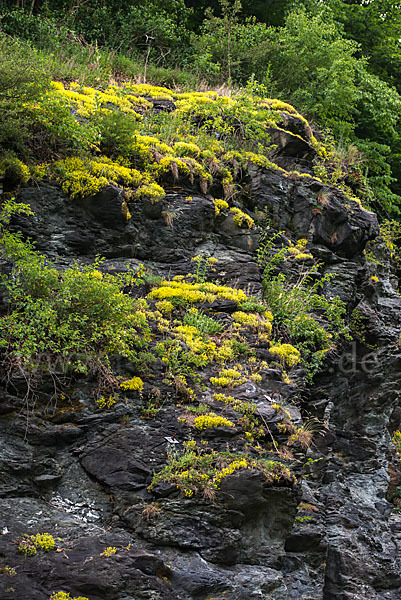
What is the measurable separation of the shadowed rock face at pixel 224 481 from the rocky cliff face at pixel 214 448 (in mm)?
19

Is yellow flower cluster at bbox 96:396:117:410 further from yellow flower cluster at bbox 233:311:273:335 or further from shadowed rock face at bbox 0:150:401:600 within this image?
yellow flower cluster at bbox 233:311:273:335

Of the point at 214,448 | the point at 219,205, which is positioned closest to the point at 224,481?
the point at 214,448

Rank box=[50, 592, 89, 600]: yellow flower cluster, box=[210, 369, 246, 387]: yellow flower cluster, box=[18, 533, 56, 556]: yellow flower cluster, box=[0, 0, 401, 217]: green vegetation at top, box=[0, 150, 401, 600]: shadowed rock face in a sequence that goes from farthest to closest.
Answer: box=[0, 0, 401, 217]: green vegetation at top
box=[210, 369, 246, 387]: yellow flower cluster
box=[0, 150, 401, 600]: shadowed rock face
box=[18, 533, 56, 556]: yellow flower cluster
box=[50, 592, 89, 600]: yellow flower cluster

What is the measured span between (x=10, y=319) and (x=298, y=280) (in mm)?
5997

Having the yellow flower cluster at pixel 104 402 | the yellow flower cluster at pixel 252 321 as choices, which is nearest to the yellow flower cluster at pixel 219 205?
the yellow flower cluster at pixel 252 321

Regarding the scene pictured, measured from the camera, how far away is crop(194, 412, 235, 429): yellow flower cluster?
6.00m

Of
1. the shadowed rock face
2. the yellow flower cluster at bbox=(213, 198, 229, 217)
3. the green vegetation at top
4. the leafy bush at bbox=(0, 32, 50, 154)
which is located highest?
the green vegetation at top

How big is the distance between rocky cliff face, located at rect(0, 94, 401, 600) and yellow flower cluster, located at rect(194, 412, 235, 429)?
0.07m

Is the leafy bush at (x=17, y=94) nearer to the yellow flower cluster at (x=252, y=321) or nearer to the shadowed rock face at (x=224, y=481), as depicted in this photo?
the shadowed rock face at (x=224, y=481)

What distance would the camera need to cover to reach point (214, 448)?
5848 mm

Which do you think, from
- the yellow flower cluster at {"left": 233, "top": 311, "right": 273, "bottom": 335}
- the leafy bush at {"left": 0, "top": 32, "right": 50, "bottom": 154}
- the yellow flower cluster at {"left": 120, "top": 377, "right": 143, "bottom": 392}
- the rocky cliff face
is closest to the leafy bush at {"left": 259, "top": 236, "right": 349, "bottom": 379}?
the rocky cliff face

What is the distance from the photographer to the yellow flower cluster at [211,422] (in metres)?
6.00

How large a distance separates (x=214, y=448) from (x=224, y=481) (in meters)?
0.46

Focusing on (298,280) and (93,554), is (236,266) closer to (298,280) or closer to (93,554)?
(298,280)
